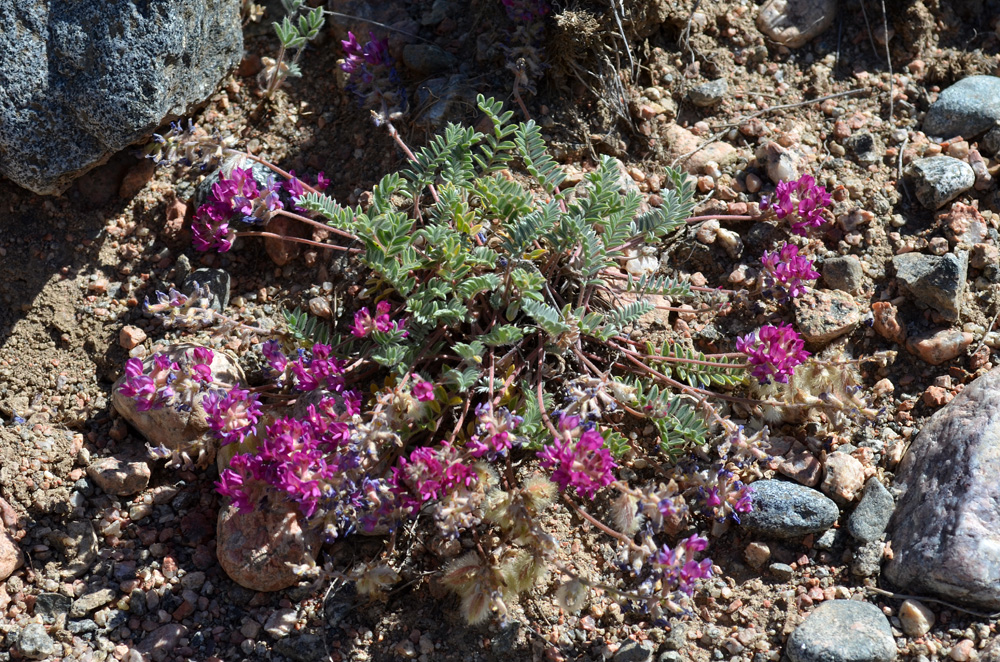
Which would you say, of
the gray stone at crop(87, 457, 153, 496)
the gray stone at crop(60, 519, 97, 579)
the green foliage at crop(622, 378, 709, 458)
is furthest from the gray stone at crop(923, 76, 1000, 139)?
the gray stone at crop(60, 519, 97, 579)

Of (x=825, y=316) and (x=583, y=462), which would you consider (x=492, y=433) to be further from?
(x=825, y=316)

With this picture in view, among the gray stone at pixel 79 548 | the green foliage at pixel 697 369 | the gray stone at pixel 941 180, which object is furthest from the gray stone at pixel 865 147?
the gray stone at pixel 79 548

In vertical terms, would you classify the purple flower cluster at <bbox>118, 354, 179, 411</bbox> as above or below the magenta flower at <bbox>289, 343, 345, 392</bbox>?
above

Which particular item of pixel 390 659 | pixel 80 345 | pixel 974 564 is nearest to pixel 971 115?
pixel 974 564

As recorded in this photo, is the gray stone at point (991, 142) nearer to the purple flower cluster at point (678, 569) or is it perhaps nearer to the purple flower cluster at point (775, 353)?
the purple flower cluster at point (775, 353)

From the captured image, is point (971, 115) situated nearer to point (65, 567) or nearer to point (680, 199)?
point (680, 199)

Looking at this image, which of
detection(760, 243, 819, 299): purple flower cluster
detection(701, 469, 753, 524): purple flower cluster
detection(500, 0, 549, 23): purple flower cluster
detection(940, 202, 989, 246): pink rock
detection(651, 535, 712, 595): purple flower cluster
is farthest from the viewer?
detection(500, 0, 549, 23): purple flower cluster

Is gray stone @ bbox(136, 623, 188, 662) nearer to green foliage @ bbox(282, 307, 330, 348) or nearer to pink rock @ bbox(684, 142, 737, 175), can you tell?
green foliage @ bbox(282, 307, 330, 348)

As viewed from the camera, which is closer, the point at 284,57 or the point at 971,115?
the point at 971,115
